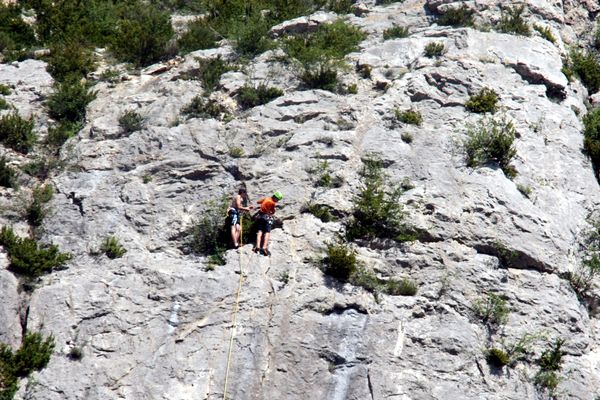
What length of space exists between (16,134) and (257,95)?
222 inches

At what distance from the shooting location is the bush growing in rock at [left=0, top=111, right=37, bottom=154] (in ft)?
55.3

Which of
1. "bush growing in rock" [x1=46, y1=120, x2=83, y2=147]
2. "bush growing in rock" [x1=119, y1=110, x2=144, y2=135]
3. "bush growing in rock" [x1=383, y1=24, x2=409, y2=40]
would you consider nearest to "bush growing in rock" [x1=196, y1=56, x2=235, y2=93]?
"bush growing in rock" [x1=119, y1=110, x2=144, y2=135]

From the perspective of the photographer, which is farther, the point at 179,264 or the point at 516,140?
the point at 516,140

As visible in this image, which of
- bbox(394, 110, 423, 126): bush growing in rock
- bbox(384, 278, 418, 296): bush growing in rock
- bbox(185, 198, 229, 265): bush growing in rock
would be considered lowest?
bbox(384, 278, 418, 296): bush growing in rock

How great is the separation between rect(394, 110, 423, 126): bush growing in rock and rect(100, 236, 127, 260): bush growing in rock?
7120 millimetres

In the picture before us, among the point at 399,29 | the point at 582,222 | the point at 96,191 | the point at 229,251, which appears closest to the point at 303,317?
the point at 229,251

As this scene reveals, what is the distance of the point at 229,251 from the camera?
47.3 ft

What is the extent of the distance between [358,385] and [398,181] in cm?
495

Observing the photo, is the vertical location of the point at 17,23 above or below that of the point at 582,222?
above

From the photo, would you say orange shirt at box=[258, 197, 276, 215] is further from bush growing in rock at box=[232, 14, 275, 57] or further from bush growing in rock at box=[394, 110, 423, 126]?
bush growing in rock at box=[232, 14, 275, 57]

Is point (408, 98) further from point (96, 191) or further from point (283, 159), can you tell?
point (96, 191)

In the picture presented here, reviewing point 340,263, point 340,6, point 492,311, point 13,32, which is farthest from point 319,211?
point 13,32

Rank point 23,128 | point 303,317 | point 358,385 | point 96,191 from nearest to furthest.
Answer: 1. point 358,385
2. point 303,317
3. point 96,191
4. point 23,128

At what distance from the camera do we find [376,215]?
14750 millimetres
